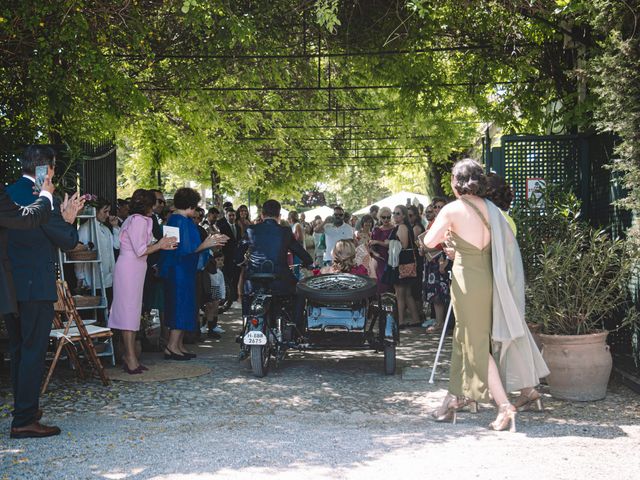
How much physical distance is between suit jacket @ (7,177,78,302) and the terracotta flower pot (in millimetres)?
4364

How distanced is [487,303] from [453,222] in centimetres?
70

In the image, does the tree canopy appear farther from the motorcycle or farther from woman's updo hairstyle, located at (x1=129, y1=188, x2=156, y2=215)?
the motorcycle

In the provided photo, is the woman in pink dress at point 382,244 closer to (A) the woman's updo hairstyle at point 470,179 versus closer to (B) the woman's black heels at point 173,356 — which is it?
(B) the woman's black heels at point 173,356

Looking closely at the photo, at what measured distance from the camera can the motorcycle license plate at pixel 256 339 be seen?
8398mm

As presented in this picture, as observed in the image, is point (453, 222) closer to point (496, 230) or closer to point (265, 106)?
point (496, 230)

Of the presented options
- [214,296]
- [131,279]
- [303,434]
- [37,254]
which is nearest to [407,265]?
[214,296]

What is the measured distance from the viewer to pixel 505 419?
609 centimetres

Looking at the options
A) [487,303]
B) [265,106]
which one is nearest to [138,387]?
[487,303]

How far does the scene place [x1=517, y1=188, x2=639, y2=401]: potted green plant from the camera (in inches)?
283

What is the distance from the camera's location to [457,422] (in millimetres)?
6496

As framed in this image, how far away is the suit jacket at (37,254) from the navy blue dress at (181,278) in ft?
10.8

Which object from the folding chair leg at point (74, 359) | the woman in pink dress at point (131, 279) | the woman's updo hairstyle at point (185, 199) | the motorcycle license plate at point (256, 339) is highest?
the woman's updo hairstyle at point (185, 199)

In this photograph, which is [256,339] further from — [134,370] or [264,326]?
[134,370]

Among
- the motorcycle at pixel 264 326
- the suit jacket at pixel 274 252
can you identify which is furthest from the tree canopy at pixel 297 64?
the motorcycle at pixel 264 326
